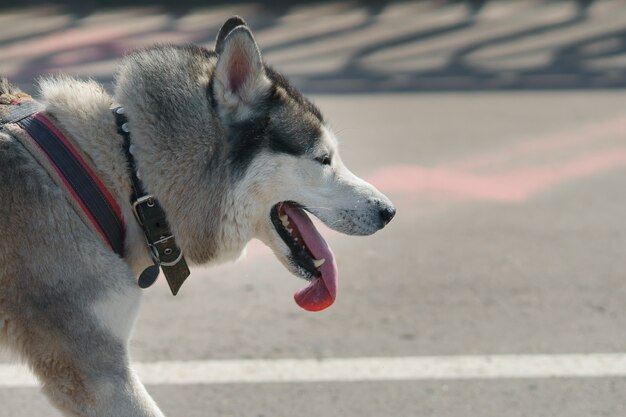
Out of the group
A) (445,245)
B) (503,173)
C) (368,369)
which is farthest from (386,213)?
(503,173)

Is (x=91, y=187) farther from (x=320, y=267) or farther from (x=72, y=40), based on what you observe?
(x=72, y=40)

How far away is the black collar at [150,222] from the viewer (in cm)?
334

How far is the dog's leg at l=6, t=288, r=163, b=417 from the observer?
3.11 m

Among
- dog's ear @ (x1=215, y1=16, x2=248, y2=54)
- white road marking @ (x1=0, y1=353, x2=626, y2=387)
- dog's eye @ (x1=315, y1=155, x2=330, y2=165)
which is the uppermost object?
dog's ear @ (x1=215, y1=16, x2=248, y2=54)

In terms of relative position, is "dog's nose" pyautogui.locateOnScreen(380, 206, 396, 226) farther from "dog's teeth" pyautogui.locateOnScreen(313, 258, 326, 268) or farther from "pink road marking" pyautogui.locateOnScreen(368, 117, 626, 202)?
"pink road marking" pyautogui.locateOnScreen(368, 117, 626, 202)

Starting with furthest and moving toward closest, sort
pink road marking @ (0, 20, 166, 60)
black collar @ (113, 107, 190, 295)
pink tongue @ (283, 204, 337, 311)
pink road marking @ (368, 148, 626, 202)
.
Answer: pink road marking @ (0, 20, 166, 60)
pink road marking @ (368, 148, 626, 202)
pink tongue @ (283, 204, 337, 311)
black collar @ (113, 107, 190, 295)

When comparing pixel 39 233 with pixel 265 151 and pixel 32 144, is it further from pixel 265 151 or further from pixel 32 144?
pixel 265 151

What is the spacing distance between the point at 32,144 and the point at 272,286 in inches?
102

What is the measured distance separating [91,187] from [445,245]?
3.30m

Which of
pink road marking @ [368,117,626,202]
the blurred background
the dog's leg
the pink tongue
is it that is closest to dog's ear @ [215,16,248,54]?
the pink tongue

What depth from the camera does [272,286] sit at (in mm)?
5676

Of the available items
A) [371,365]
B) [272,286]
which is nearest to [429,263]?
[272,286]

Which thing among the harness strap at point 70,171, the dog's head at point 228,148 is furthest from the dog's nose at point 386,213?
the harness strap at point 70,171

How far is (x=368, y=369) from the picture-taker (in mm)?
4676
